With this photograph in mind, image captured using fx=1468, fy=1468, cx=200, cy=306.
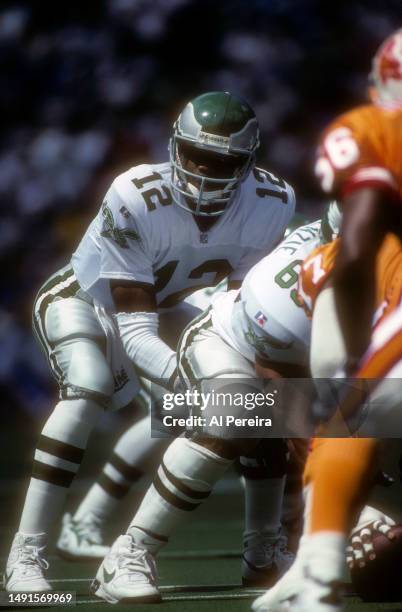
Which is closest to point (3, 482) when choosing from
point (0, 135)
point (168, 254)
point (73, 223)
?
point (168, 254)

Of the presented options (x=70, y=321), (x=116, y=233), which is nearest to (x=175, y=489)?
(x=70, y=321)

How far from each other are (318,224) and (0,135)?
7400 mm

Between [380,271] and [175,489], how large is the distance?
3.32 ft

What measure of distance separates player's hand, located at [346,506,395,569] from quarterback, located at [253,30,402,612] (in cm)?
73

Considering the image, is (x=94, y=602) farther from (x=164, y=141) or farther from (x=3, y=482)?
(x=164, y=141)

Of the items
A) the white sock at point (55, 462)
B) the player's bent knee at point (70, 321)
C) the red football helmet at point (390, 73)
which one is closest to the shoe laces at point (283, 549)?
the white sock at point (55, 462)

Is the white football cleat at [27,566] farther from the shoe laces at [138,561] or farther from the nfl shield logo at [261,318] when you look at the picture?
the nfl shield logo at [261,318]

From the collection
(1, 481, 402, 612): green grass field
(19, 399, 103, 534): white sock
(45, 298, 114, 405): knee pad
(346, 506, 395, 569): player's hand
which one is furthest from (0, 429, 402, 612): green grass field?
(45, 298, 114, 405): knee pad

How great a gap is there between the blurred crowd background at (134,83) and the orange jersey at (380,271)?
732cm

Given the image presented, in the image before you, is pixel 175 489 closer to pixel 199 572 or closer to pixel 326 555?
pixel 199 572

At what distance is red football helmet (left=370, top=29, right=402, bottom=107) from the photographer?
2.99 meters

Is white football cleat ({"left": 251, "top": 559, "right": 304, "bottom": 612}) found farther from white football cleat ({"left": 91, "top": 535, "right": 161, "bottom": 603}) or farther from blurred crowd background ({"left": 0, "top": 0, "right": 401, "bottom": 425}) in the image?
blurred crowd background ({"left": 0, "top": 0, "right": 401, "bottom": 425})

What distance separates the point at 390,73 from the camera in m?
3.01

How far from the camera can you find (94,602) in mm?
3771
